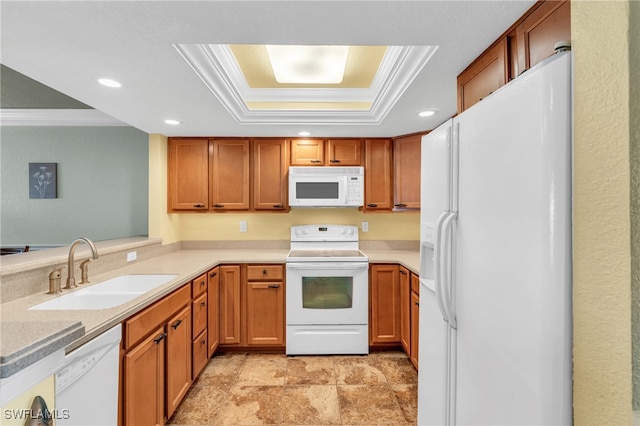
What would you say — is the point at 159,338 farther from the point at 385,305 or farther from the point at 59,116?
the point at 59,116

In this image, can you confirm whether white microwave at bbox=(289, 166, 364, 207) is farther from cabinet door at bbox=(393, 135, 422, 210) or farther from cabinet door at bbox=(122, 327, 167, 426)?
cabinet door at bbox=(122, 327, 167, 426)

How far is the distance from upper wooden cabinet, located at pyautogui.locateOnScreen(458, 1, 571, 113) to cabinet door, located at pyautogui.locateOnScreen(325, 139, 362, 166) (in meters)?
1.54

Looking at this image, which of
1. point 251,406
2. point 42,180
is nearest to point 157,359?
point 251,406

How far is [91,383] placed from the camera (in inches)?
43.0

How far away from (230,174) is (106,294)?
161cm

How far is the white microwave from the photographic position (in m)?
2.96

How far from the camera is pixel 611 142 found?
22.7 inches

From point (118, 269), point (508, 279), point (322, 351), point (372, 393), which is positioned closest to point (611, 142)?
point (508, 279)

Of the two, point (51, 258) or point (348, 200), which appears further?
point (348, 200)

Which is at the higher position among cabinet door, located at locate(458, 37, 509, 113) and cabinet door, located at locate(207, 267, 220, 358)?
cabinet door, located at locate(458, 37, 509, 113)

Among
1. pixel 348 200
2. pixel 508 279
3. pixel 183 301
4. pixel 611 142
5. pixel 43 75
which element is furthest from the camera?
pixel 348 200

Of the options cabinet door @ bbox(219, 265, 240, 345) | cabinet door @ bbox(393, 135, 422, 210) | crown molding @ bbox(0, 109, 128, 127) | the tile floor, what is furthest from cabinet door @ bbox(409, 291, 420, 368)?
crown molding @ bbox(0, 109, 128, 127)

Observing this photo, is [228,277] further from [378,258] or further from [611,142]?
[611,142]

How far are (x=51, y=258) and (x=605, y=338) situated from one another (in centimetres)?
243
